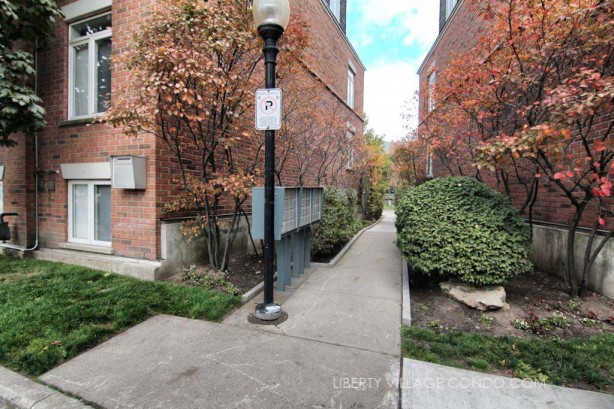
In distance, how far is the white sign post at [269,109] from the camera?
357cm

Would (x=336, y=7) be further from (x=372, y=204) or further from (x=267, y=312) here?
(x=267, y=312)

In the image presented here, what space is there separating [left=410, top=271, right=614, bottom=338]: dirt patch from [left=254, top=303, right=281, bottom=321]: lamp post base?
5.34 ft

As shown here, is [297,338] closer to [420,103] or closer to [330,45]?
[420,103]

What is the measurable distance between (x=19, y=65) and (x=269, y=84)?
4575mm

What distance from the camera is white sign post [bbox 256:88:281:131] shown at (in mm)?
3572

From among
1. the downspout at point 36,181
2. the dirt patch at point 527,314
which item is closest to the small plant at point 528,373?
the dirt patch at point 527,314

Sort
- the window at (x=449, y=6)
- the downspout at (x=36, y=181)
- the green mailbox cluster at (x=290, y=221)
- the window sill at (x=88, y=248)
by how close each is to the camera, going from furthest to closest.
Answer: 1. the window at (x=449, y=6)
2. the downspout at (x=36, y=181)
3. the window sill at (x=88, y=248)
4. the green mailbox cluster at (x=290, y=221)

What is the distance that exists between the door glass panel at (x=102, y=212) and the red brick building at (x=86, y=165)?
0.06 ft

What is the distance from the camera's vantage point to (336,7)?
44.2ft

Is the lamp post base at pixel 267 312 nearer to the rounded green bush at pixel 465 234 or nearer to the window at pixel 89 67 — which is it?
the rounded green bush at pixel 465 234

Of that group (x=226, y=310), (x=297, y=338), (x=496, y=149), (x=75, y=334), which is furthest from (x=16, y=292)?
(x=496, y=149)

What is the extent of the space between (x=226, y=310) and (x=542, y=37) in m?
5.23

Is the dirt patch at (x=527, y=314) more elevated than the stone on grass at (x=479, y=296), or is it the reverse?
the stone on grass at (x=479, y=296)

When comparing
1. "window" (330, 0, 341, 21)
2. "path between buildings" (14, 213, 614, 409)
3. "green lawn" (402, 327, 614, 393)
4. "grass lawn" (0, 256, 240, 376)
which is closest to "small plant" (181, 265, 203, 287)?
"grass lawn" (0, 256, 240, 376)
